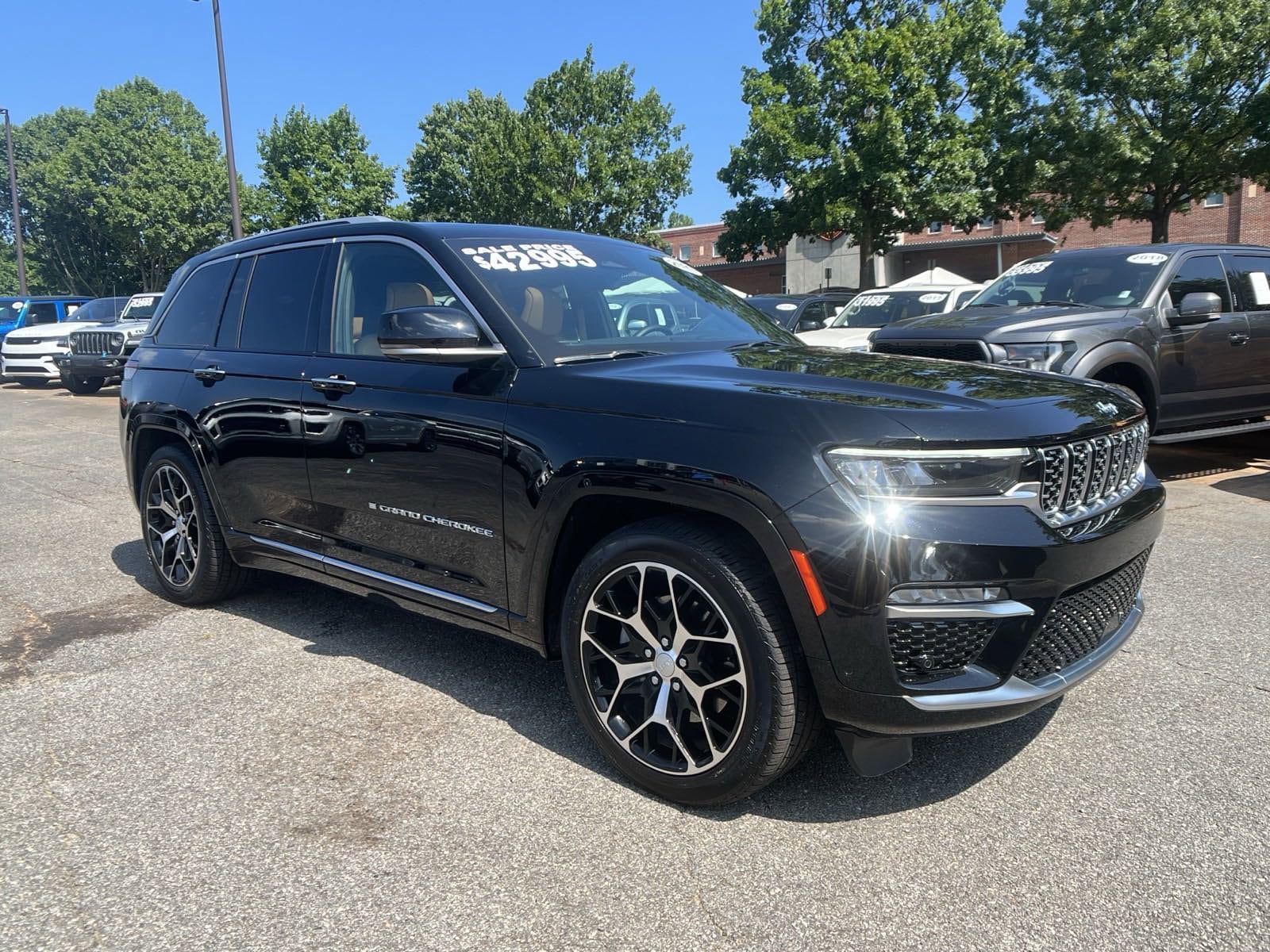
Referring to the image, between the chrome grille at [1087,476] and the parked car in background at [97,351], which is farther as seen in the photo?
the parked car in background at [97,351]

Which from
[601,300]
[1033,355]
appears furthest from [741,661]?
[1033,355]

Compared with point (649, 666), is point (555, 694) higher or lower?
lower

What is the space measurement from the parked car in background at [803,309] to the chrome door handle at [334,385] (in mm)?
11391

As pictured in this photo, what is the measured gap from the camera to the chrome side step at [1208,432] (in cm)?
735

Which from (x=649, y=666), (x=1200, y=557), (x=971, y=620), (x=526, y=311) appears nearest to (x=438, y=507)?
(x=526, y=311)

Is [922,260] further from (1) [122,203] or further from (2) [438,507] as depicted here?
(2) [438,507]

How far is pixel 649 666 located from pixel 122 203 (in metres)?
54.7

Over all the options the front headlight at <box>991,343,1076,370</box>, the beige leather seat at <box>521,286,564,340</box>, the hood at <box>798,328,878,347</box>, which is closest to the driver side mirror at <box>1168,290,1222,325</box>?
the front headlight at <box>991,343,1076,370</box>

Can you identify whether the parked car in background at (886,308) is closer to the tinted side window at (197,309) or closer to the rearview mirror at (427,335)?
the tinted side window at (197,309)

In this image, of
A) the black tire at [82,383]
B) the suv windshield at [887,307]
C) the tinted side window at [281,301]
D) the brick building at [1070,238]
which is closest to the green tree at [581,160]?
the brick building at [1070,238]

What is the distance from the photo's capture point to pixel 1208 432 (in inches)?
299

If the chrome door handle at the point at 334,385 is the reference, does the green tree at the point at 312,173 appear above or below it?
above

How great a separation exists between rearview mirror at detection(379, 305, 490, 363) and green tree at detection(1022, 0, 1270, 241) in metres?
24.1

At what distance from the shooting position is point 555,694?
3689 millimetres
